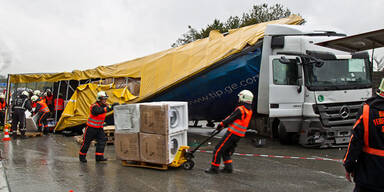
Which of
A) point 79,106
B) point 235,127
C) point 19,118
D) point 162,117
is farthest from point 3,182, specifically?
point 19,118

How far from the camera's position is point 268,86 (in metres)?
9.09

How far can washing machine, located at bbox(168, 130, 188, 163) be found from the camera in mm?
6082

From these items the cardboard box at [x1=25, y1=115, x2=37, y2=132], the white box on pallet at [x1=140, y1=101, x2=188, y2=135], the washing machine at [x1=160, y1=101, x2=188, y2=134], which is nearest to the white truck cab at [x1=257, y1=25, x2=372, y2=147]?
the washing machine at [x1=160, y1=101, x2=188, y2=134]

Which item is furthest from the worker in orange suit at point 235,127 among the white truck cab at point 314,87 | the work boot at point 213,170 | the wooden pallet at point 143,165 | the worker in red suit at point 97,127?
the white truck cab at point 314,87

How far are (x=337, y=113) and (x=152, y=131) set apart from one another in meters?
5.12

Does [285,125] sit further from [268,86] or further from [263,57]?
[263,57]

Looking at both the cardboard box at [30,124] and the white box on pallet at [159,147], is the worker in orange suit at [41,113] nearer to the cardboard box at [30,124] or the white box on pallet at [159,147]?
the cardboard box at [30,124]

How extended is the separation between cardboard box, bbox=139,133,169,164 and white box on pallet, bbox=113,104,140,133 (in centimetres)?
25

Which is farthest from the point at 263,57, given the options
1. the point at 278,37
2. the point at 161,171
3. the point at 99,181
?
the point at 99,181

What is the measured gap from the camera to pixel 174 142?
6.37 m

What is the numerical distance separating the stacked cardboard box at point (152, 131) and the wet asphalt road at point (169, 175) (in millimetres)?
321

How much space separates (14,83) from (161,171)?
10419 millimetres

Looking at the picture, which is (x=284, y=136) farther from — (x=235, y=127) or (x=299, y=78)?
(x=235, y=127)

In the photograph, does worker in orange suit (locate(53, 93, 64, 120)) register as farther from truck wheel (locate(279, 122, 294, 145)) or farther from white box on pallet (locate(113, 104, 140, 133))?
truck wheel (locate(279, 122, 294, 145))
